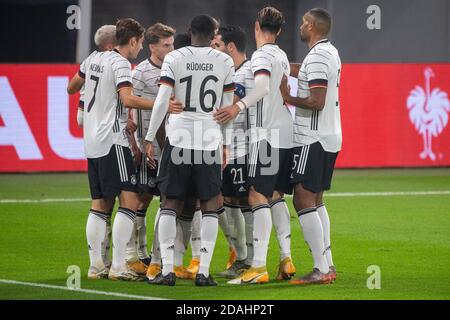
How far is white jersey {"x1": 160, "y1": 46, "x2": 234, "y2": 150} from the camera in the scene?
9.38 meters

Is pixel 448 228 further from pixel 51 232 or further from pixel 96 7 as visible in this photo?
pixel 96 7

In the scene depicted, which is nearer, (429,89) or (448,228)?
(448,228)

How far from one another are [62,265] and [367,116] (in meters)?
9.17

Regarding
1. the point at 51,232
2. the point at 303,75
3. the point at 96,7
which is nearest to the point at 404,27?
the point at 96,7

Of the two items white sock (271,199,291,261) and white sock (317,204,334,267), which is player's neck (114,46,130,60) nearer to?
white sock (271,199,291,261)

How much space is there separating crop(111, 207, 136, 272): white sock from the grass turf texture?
0.67ft

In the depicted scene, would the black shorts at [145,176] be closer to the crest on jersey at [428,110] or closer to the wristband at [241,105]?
the wristband at [241,105]

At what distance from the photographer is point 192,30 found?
31.1 feet

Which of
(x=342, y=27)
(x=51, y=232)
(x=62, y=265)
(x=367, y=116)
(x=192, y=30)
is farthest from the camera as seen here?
(x=342, y=27)

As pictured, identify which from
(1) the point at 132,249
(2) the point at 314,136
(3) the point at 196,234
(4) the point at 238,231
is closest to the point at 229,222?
(4) the point at 238,231

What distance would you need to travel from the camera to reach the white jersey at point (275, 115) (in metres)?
9.81

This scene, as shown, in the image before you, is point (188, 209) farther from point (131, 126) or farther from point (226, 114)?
point (226, 114)

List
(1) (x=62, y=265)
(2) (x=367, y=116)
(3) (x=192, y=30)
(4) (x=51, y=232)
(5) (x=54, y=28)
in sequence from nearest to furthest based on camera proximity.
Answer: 1. (3) (x=192, y=30)
2. (1) (x=62, y=265)
3. (4) (x=51, y=232)
4. (2) (x=367, y=116)
5. (5) (x=54, y=28)

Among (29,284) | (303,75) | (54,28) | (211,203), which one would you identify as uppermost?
(54,28)
